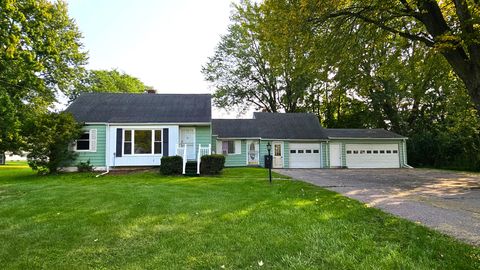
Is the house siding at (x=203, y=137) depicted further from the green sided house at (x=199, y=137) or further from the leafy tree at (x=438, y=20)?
the leafy tree at (x=438, y=20)

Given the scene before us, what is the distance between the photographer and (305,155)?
80.2 ft

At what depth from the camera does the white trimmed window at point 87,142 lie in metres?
17.0

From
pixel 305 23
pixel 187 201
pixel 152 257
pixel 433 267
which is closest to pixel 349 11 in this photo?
pixel 305 23

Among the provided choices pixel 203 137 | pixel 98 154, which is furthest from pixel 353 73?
pixel 98 154

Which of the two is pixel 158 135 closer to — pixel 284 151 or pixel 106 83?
pixel 284 151

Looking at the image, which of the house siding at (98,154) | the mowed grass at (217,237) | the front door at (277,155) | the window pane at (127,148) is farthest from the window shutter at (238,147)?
the mowed grass at (217,237)

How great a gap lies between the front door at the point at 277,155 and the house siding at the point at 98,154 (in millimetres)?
12371

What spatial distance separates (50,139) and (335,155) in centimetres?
1942

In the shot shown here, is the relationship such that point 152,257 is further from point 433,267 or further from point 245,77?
point 245,77

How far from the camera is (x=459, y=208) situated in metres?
6.98

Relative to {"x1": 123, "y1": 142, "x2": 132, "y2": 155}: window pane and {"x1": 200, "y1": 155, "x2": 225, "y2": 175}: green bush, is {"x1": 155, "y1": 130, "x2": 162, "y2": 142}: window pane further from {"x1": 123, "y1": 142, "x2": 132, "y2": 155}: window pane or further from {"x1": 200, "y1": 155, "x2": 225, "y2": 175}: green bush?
→ {"x1": 200, "y1": 155, "x2": 225, "y2": 175}: green bush

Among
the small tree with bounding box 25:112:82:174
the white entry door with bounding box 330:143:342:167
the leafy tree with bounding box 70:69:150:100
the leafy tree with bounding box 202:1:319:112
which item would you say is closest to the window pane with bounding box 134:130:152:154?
the small tree with bounding box 25:112:82:174

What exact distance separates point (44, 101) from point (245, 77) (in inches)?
818

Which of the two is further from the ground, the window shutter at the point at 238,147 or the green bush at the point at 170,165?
the window shutter at the point at 238,147
